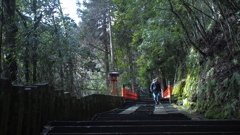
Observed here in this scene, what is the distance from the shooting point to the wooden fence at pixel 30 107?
2453mm

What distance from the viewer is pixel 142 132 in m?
3.14

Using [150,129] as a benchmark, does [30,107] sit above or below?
above

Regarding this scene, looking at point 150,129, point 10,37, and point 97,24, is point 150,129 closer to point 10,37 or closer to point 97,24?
point 10,37

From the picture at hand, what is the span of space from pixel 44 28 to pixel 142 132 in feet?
18.1

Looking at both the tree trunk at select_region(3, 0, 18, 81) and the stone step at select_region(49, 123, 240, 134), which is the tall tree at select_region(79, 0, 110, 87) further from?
the stone step at select_region(49, 123, 240, 134)

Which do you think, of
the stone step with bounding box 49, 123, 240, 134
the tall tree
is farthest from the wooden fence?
the tall tree

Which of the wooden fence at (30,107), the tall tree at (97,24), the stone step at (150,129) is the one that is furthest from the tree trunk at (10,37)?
the tall tree at (97,24)

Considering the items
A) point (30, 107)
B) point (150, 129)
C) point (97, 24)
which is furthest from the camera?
point (97, 24)

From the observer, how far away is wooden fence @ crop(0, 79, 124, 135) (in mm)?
2453

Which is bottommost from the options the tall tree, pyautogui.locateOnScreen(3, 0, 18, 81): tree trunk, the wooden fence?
the wooden fence

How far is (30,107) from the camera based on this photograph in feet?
9.45

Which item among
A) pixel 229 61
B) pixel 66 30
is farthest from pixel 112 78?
pixel 229 61

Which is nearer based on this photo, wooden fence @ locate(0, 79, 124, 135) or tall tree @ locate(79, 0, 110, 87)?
wooden fence @ locate(0, 79, 124, 135)

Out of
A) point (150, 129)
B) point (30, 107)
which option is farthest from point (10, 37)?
point (150, 129)
